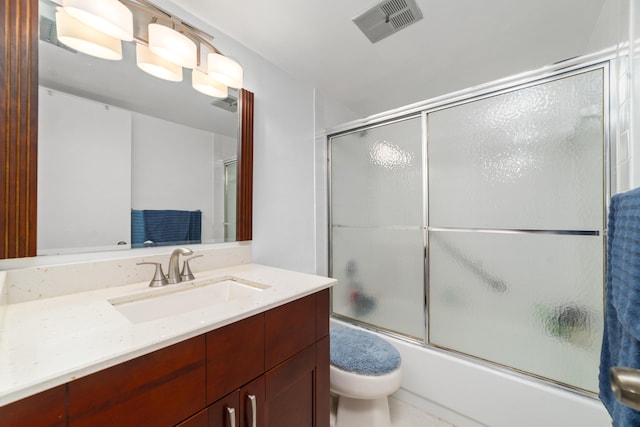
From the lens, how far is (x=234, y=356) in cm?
71

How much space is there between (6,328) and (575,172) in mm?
2094

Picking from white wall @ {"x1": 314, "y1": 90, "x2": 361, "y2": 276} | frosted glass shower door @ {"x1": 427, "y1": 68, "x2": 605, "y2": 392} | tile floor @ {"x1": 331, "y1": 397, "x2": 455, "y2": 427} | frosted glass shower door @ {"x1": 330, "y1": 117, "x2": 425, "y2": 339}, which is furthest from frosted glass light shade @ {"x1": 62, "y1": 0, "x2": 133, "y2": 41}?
tile floor @ {"x1": 331, "y1": 397, "x2": 455, "y2": 427}

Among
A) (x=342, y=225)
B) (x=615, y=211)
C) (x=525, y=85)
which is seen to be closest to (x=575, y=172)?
(x=525, y=85)

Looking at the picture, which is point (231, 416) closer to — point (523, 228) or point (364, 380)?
point (364, 380)

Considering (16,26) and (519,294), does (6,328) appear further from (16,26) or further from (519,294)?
(519,294)

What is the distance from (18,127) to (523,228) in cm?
209

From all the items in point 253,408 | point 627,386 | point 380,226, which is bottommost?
point 253,408

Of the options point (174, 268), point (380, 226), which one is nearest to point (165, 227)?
point (174, 268)

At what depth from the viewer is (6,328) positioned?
2.02 ft

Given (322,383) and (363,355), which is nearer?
(322,383)

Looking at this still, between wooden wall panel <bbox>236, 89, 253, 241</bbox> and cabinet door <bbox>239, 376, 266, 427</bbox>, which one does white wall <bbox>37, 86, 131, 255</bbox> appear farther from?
cabinet door <bbox>239, 376, 266, 427</bbox>

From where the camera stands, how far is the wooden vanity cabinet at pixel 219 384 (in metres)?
0.47

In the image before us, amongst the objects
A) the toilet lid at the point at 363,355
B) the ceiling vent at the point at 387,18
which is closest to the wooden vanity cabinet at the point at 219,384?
the toilet lid at the point at 363,355

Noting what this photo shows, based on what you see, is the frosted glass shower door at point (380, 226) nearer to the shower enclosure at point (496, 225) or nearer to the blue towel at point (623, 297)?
the shower enclosure at point (496, 225)
